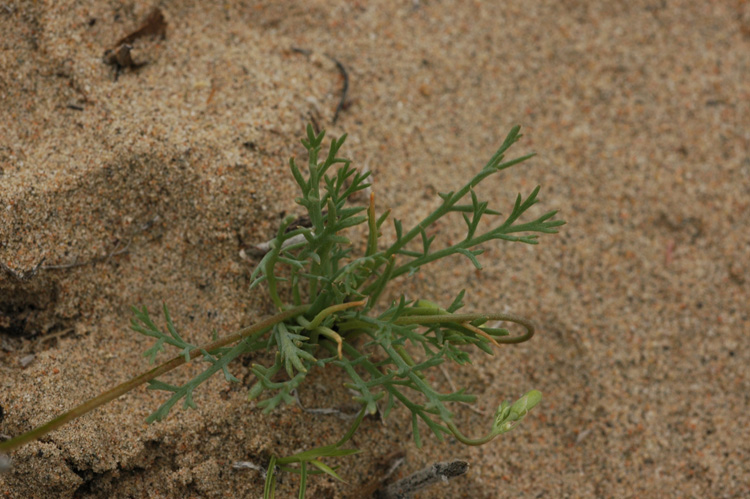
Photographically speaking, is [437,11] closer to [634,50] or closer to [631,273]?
[634,50]

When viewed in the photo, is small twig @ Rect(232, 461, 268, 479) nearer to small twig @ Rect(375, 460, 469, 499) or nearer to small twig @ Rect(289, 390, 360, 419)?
small twig @ Rect(289, 390, 360, 419)

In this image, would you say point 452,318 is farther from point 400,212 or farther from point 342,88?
point 342,88

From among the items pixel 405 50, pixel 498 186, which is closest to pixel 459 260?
pixel 498 186

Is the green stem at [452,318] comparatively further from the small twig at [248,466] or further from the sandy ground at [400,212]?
the small twig at [248,466]

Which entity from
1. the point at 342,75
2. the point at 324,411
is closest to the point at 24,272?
the point at 324,411

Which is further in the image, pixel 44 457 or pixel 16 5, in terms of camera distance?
pixel 16 5
